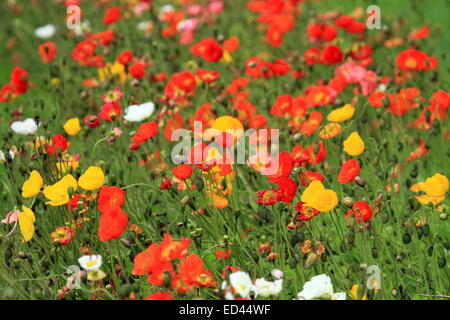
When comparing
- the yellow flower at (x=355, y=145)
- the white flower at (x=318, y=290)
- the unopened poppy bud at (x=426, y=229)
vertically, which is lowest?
the white flower at (x=318, y=290)

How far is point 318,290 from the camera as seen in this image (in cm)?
221

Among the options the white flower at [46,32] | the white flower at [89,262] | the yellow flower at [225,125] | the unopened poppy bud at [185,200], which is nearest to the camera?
the white flower at [89,262]

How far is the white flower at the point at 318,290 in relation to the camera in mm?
2199

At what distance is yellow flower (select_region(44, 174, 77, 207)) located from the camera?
261 centimetres

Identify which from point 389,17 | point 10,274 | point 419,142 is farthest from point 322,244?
point 389,17

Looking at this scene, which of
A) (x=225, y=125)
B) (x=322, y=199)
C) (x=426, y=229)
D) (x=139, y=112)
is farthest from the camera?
(x=139, y=112)

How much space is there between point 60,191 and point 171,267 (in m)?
0.65

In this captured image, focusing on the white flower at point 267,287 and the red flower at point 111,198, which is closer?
the white flower at point 267,287

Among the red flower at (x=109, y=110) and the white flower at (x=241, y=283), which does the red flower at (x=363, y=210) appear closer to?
the white flower at (x=241, y=283)

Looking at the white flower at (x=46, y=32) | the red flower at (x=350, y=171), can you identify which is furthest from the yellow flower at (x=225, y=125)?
the white flower at (x=46, y=32)

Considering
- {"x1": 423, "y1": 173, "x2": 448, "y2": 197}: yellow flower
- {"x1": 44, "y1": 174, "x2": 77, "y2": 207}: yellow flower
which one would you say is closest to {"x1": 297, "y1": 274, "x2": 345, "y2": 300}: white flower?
{"x1": 423, "y1": 173, "x2": 448, "y2": 197}: yellow flower

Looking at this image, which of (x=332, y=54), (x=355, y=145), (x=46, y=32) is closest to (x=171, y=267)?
(x=355, y=145)

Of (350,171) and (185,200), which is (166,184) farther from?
(350,171)
